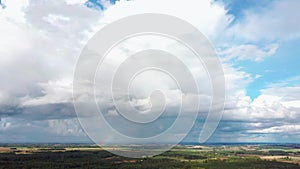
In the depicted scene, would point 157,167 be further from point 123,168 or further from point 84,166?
point 84,166

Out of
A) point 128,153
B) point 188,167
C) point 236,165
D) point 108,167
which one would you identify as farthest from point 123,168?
point 128,153

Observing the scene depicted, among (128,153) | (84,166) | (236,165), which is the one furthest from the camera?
(128,153)

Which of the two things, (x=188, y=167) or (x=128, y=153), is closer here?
(x=188, y=167)

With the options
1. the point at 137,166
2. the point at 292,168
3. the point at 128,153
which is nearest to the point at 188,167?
the point at 137,166

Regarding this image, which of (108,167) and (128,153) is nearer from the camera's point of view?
(108,167)

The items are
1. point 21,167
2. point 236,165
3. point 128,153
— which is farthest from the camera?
point 128,153

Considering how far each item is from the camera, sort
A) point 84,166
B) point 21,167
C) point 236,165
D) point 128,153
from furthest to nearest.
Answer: point 128,153 → point 236,165 → point 84,166 → point 21,167

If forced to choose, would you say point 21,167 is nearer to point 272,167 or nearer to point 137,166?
point 137,166

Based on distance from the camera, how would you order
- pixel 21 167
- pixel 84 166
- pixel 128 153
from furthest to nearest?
1. pixel 128 153
2. pixel 84 166
3. pixel 21 167

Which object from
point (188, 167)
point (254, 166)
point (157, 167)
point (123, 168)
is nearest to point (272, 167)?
point (254, 166)
